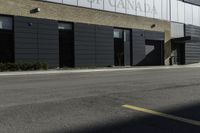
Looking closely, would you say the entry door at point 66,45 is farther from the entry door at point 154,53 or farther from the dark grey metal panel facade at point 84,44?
the entry door at point 154,53

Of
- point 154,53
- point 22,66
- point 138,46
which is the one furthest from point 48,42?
point 154,53

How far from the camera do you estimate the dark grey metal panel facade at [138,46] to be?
41.2 m

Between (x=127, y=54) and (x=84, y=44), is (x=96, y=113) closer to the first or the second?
(x=84, y=44)

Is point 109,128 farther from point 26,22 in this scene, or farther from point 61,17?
point 61,17

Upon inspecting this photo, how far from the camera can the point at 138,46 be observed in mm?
41969

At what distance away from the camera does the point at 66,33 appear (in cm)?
3419

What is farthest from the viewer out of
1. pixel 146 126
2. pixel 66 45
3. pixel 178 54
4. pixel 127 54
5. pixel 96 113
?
pixel 178 54

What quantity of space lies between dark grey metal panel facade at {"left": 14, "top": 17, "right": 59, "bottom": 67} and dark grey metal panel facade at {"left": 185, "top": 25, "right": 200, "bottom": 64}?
24.1m

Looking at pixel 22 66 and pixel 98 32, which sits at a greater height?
pixel 98 32

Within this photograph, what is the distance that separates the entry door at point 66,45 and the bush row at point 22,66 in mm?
4460

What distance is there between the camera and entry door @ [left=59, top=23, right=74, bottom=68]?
33838 millimetres

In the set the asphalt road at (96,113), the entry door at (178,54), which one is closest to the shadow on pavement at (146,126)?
the asphalt road at (96,113)

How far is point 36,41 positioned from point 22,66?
12.0ft

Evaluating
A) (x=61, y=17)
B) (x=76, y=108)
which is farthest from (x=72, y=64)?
(x=76, y=108)
